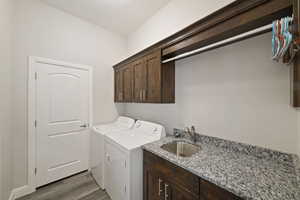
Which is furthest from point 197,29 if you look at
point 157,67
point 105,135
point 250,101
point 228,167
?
point 105,135

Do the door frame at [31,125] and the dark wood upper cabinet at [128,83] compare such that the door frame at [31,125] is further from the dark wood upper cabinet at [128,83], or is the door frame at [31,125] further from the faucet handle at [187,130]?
the faucet handle at [187,130]

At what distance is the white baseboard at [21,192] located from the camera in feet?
5.72

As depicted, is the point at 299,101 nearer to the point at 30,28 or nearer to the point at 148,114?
the point at 148,114

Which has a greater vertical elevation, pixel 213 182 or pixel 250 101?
pixel 250 101

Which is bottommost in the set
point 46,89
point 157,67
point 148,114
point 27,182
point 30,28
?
point 27,182

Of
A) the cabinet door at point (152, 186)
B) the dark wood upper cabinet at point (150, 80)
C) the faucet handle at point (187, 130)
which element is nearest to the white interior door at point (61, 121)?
the dark wood upper cabinet at point (150, 80)

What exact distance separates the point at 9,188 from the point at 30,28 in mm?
2410

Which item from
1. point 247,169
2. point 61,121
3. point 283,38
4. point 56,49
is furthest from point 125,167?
point 56,49

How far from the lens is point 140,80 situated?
2049 mm

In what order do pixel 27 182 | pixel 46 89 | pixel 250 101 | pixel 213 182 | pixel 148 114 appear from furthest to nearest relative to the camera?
pixel 148 114, pixel 46 89, pixel 27 182, pixel 250 101, pixel 213 182

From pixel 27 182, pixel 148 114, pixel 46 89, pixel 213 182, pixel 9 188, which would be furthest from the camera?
pixel 148 114

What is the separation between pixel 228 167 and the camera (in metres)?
0.99

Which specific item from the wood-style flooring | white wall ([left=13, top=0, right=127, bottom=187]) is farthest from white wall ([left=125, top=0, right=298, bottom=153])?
the wood-style flooring

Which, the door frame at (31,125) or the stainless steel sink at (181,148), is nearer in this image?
the stainless steel sink at (181,148)
